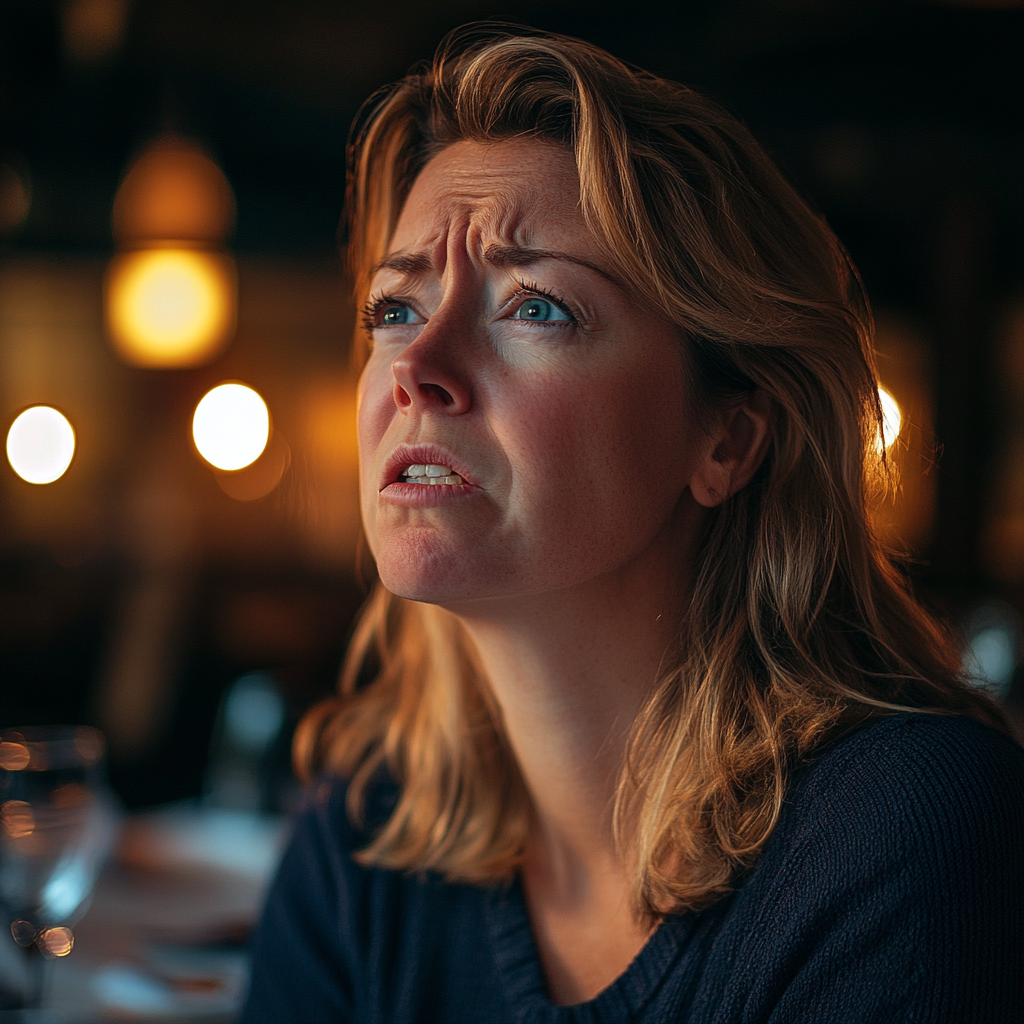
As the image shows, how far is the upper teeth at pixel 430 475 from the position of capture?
3.34ft

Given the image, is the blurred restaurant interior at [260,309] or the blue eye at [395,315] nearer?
the blue eye at [395,315]

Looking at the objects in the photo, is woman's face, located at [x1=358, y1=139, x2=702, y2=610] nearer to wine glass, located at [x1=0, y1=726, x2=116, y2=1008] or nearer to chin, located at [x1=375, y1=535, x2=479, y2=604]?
chin, located at [x1=375, y1=535, x2=479, y2=604]

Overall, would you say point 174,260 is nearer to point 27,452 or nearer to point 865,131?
point 27,452

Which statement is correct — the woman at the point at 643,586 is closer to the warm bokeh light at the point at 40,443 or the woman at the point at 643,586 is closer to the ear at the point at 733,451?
the ear at the point at 733,451

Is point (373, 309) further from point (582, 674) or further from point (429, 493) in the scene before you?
point (582, 674)

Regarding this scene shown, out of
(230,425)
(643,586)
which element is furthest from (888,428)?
(230,425)

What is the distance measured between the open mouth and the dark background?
1.02 meters

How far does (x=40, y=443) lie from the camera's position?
2.71 meters

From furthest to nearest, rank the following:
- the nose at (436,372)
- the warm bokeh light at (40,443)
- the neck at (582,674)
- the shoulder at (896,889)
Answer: the warm bokeh light at (40,443) → the neck at (582,674) → the nose at (436,372) → the shoulder at (896,889)

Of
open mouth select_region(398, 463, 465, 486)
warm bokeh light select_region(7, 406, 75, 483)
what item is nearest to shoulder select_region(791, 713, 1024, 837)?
open mouth select_region(398, 463, 465, 486)

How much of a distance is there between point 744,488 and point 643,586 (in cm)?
17

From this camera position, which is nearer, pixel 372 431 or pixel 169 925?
pixel 372 431

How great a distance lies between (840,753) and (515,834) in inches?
18.4

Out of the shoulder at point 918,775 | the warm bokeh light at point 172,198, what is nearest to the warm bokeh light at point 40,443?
the warm bokeh light at point 172,198
